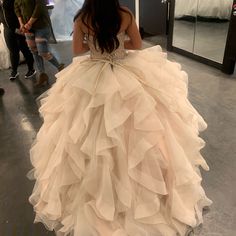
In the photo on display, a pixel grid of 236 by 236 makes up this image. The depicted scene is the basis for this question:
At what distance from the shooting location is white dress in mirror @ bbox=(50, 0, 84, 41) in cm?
541

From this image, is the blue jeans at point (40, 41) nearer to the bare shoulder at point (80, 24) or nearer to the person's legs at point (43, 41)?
the person's legs at point (43, 41)

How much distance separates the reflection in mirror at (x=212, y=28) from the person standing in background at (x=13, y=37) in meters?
2.34

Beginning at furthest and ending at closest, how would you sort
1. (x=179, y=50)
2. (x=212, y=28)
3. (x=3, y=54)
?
(x=179, y=50) → (x=3, y=54) → (x=212, y=28)

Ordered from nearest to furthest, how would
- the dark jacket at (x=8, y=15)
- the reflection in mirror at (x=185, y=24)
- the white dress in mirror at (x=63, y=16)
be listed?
the dark jacket at (x=8, y=15)
the reflection in mirror at (x=185, y=24)
the white dress in mirror at (x=63, y=16)

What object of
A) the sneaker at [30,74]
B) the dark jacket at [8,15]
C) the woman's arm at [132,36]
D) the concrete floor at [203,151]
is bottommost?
the concrete floor at [203,151]

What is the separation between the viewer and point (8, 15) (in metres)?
3.21

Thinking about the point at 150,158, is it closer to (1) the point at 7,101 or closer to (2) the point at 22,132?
(2) the point at 22,132

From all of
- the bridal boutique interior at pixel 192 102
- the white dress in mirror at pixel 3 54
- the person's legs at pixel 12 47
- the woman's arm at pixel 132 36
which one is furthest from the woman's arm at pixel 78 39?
the white dress in mirror at pixel 3 54

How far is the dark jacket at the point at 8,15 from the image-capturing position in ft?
10.2

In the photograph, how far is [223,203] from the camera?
1712mm

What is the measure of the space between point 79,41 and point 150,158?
0.71m

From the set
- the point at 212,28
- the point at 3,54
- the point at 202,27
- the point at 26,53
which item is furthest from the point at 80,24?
the point at 3,54

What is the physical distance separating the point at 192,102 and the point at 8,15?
2293 mm

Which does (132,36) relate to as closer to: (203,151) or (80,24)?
(80,24)
